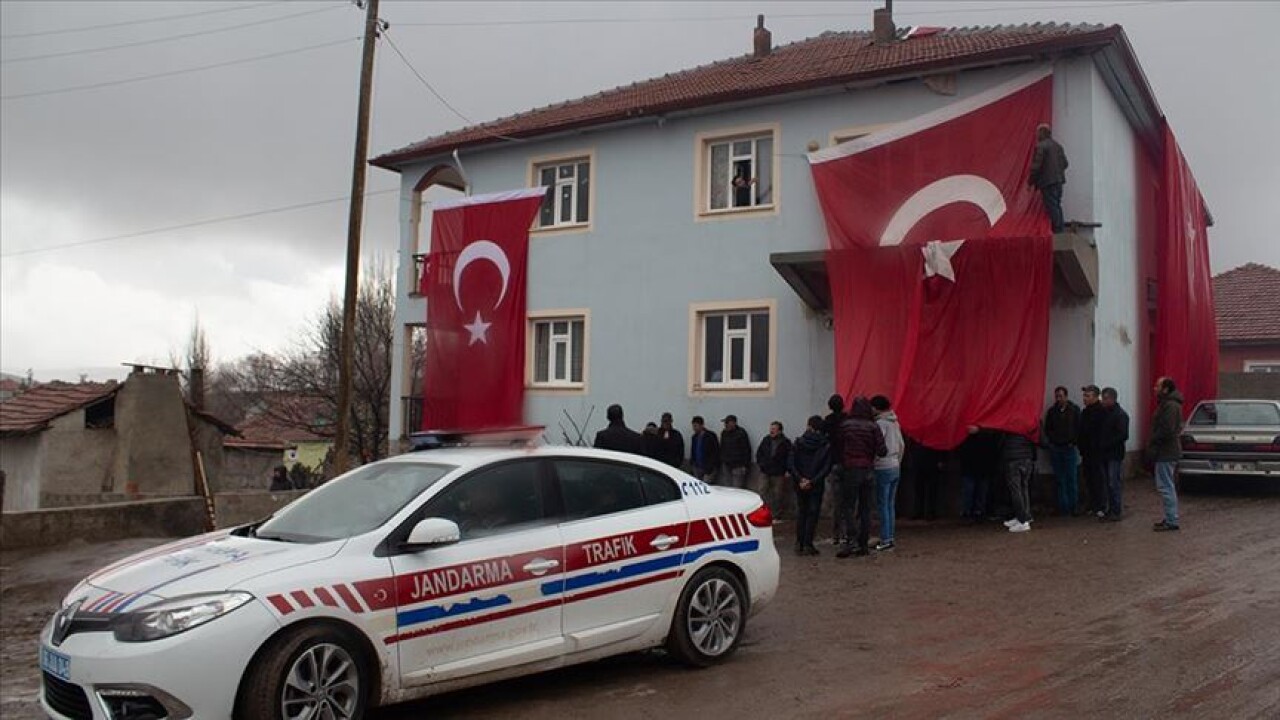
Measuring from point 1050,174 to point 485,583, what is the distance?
1088 cm

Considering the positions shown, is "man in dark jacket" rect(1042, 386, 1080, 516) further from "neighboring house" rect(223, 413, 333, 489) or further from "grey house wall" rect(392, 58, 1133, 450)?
"neighboring house" rect(223, 413, 333, 489)

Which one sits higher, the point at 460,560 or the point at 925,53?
the point at 925,53

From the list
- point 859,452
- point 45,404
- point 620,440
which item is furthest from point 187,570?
point 45,404

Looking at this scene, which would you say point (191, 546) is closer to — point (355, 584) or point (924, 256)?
point (355, 584)

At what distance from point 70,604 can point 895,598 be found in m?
6.65

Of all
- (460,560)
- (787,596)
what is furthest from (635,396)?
(460,560)

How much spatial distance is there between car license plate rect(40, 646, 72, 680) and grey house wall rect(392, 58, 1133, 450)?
12802mm

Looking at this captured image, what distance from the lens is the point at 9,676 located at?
8.09 metres

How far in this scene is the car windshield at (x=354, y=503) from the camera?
5934 mm

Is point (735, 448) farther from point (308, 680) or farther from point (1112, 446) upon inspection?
point (308, 680)

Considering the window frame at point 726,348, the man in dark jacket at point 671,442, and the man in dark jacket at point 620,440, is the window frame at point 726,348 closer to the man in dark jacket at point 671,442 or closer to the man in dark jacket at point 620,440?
the man in dark jacket at point 671,442

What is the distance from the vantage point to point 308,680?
17.2 ft

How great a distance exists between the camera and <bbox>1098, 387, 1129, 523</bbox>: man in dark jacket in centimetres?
1291

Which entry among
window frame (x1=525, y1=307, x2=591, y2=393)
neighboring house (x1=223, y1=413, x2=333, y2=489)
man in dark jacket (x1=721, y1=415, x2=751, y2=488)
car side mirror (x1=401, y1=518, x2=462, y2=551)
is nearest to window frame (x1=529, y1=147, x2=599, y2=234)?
window frame (x1=525, y1=307, x2=591, y2=393)
